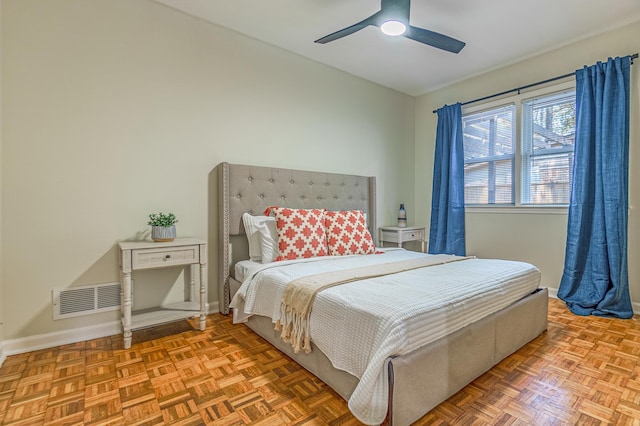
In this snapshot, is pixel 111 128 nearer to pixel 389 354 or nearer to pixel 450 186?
pixel 389 354

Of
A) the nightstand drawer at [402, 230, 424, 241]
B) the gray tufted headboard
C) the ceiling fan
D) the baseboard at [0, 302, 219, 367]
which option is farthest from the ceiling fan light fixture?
the baseboard at [0, 302, 219, 367]

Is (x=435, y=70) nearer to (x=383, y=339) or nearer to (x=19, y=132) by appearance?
(x=383, y=339)

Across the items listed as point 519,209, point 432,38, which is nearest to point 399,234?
point 519,209

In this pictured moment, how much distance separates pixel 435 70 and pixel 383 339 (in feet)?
11.3

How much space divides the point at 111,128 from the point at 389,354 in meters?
2.43

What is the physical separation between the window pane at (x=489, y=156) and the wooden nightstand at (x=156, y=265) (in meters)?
3.23

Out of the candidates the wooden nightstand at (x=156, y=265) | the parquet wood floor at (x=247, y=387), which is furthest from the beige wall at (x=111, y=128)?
the parquet wood floor at (x=247, y=387)

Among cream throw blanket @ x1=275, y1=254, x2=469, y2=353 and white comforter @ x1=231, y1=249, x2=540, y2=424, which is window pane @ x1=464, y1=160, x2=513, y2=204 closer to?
white comforter @ x1=231, y1=249, x2=540, y2=424

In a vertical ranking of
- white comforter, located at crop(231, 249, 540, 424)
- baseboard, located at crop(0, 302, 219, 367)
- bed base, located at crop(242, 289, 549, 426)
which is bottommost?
baseboard, located at crop(0, 302, 219, 367)

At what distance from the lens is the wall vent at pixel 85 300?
2178mm

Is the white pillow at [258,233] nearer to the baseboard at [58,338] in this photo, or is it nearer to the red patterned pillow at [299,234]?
the red patterned pillow at [299,234]

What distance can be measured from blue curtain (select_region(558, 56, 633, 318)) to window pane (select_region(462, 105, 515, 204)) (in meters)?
0.69

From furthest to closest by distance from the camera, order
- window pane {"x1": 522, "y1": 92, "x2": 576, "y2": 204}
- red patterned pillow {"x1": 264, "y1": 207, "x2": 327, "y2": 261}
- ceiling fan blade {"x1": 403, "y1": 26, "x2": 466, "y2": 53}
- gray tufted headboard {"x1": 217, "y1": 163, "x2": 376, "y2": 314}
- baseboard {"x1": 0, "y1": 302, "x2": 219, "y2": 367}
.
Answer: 1. window pane {"x1": 522, "y1": 92, "x2": 576, "y2": 204}
2. gray tufted headboard {"x1": 217, "y1": 163, "x2": 376, "y2": 314}
3. red patterned pillow {"x1": 264, "y1": 207, "x2": 327, "y2": 261}
4. ceiling fan blade {"x1": 403, "y1": 26, "x2": 466, "y2": 53}
5. baseboard {"x1": 0, "y1": 302, "x2": 219, "y2": 367}

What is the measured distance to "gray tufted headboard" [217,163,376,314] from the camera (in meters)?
2.75
